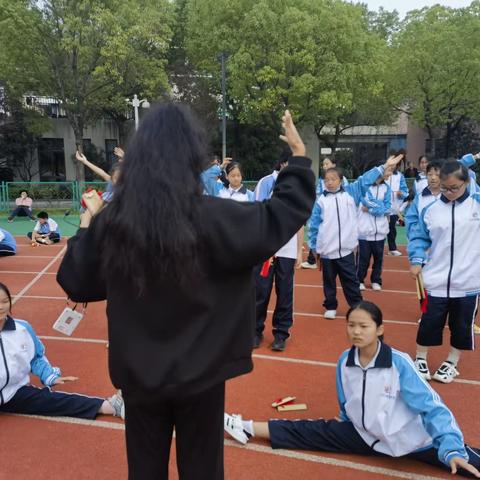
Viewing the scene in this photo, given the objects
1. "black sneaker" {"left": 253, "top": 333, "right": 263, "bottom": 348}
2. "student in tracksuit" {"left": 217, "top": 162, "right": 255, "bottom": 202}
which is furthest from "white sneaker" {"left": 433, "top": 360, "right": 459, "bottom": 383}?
"student in tracksuit" {"left": 217, "top": 162, "right": 255, "bottom": 202}

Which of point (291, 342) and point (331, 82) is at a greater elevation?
point (331, 82)

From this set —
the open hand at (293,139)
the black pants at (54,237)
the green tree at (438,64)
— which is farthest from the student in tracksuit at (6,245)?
the green tree at (438,64)

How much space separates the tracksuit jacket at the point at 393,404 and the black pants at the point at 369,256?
4.33m

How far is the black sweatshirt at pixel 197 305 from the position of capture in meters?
1.52

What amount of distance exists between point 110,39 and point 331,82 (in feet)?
28.6

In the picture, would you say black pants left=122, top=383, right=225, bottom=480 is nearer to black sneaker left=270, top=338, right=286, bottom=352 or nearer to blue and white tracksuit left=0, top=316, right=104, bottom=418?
blue and white tracksuit left=0, top=316, right=104, bottom=418

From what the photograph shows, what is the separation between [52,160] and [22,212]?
10.9 meters

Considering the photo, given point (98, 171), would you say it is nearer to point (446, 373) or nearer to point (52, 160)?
point (446, 373)

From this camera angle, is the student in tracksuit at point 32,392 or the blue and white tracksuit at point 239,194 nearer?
the student in tracksuit at point 32,392

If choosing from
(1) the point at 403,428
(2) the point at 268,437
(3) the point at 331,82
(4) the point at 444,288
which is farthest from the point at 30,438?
(3) the point at 331,82

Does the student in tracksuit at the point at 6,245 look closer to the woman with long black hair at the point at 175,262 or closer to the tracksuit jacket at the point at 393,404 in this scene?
the tracksuit jacket at the point at 393,404

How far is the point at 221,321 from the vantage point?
61.9 inches

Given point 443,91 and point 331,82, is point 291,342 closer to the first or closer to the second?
point 331,82

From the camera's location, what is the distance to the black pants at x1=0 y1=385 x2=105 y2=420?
11.4 feet
